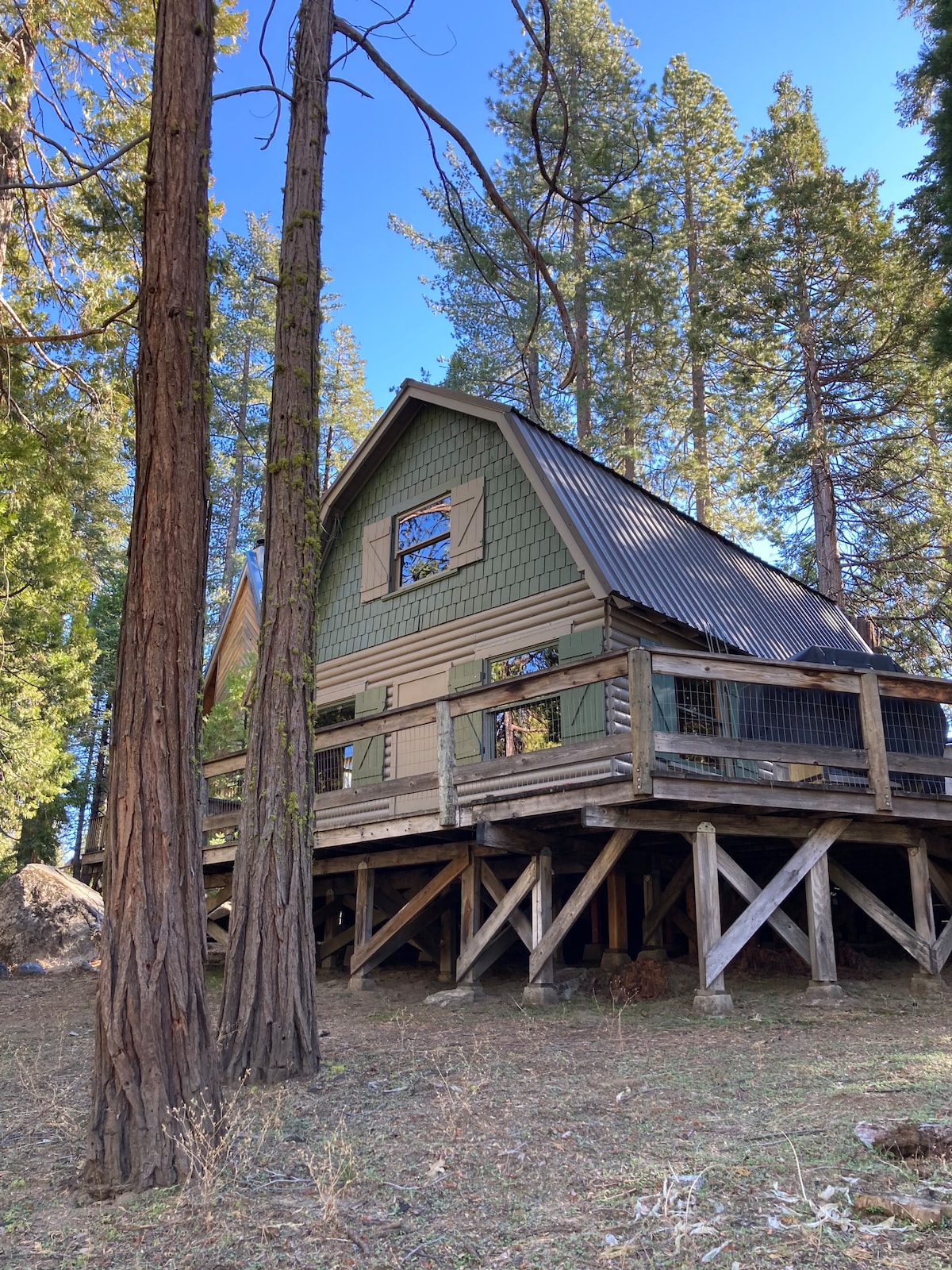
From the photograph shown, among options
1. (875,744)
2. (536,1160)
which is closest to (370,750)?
(875,744)

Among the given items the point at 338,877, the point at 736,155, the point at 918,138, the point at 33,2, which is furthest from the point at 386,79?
→ the point at 736,155

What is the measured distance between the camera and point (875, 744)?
880 centimetres

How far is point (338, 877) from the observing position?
13781 millimetres

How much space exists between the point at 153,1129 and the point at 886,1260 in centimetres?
322

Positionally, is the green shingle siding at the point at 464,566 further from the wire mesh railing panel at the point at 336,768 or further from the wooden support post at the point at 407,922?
the wooden support post at the point at 407,922

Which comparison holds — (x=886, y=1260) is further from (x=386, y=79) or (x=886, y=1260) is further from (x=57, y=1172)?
(x=386, y=79)

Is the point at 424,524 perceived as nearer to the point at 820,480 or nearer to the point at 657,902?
the point at 657,902

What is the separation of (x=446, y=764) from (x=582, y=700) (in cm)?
222

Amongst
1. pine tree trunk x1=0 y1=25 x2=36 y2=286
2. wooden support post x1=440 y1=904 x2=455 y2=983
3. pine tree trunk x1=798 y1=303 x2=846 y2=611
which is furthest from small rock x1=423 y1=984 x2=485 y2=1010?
pine tree trunk x1=798 y1=303 x2=846 y2=611

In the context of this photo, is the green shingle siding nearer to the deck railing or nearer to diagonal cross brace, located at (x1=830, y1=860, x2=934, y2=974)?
the deck railing

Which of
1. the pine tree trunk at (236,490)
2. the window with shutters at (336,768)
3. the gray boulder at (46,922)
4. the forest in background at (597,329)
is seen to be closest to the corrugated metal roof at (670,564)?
the forest in background at (597,329)

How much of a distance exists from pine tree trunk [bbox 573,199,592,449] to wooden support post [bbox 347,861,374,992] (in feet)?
52.2

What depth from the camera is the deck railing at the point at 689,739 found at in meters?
8.14

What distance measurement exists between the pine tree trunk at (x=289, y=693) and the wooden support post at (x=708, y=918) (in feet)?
11.3
